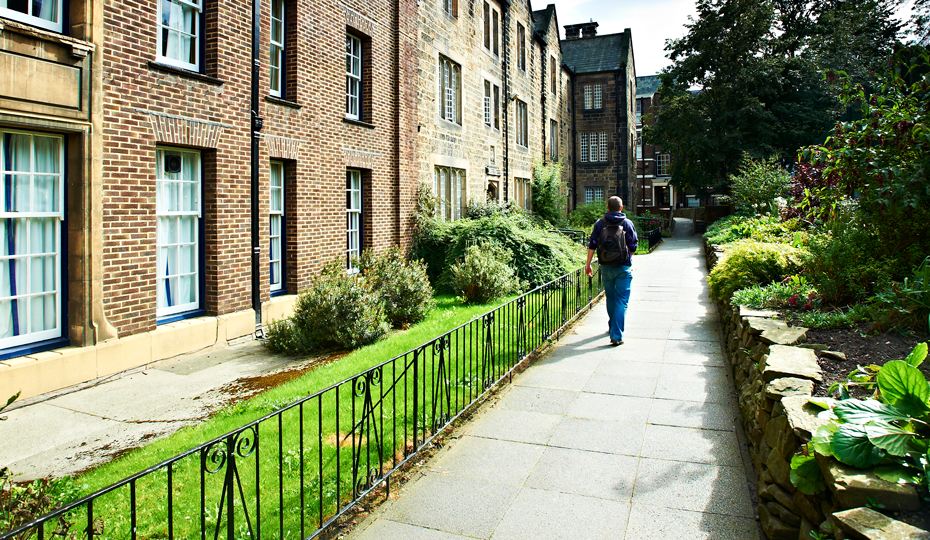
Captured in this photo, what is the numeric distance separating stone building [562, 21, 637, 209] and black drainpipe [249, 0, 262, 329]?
29715mm

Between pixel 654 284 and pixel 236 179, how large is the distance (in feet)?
32.2

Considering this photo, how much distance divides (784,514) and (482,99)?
A: 737 inches

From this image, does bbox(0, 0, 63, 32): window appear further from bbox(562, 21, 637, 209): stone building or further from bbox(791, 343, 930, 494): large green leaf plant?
bbox(562, 21, 637, 209): stone building

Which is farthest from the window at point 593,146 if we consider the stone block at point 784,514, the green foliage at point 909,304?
the stone block at point 784,514

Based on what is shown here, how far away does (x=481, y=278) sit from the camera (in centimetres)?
1281

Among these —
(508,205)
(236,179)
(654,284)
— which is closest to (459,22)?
(508,205)

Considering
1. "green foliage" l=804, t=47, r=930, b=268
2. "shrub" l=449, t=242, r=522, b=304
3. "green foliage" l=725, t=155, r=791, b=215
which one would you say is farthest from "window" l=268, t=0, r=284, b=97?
"green foliage" l=725, t=155, r=791, b=215

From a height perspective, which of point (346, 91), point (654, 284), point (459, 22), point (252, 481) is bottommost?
point (252, 481)

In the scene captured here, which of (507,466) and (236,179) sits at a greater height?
(236,179)

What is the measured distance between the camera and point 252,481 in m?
4.84

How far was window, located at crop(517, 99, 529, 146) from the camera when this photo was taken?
84.7ft

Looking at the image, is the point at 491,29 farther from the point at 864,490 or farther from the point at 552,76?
the point at 864,490

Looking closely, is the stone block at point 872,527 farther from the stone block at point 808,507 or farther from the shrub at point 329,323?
the shrub at point 329,323

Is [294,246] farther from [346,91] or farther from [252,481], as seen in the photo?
[252,481]
